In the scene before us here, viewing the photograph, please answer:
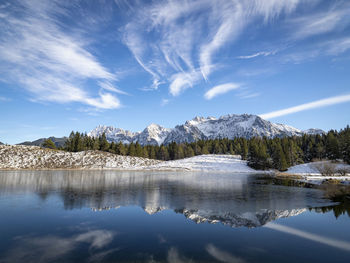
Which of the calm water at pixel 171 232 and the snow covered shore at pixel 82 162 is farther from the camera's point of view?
the snow covered shore at pixel 82 162

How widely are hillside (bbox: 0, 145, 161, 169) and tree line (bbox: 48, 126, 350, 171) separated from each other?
21773mm

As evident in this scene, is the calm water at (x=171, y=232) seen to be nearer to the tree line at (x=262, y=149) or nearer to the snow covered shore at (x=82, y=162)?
the snow covered shore at (x=82, y=162)

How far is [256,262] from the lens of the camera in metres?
9.44

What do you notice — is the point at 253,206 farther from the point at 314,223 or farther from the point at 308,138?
the point at 308,138

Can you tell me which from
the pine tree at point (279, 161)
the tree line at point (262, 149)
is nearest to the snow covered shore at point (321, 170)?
the pine tree at point (279, 161)

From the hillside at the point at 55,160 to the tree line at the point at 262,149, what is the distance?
21.8 m

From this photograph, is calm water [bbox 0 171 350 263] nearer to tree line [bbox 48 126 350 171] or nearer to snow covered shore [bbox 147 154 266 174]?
snow covered shore [bbox 147 154 266 174]

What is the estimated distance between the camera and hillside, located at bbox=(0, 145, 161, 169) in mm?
83812

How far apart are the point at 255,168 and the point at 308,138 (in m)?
60.1

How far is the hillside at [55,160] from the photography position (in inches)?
3300

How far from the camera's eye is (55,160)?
90.4 m

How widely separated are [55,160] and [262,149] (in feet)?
313

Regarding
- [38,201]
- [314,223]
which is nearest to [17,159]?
[38,201]

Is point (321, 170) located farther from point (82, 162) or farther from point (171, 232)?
point (82, 162)
